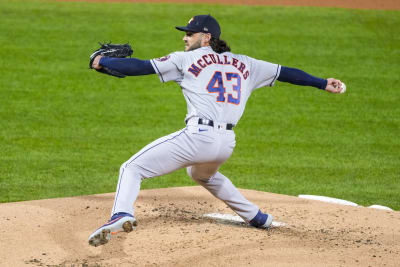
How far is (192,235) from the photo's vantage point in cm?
538

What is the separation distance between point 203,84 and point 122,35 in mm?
8589

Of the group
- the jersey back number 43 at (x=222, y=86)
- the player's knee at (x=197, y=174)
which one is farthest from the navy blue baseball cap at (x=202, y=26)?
the player's knee at (x=197, y=174)

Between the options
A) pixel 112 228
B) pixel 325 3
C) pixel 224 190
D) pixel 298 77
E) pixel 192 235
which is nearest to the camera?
pixel 112 228

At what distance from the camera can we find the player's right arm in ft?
15.6


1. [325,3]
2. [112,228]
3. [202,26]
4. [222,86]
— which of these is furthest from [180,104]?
[112,228]

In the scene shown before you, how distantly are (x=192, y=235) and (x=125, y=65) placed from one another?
147 centimetres

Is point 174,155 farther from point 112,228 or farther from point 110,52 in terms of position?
point 110,52

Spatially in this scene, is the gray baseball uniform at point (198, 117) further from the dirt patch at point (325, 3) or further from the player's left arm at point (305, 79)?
the dirt patch at point (325, 3)

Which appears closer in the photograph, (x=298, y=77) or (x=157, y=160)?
(x=157, y=160)

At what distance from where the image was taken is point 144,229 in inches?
218

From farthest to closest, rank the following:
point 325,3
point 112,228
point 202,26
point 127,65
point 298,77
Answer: point 325,3, point 298,77, point 202,26, point 127,65, point 112,228

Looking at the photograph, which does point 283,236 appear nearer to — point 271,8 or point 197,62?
point 197,62

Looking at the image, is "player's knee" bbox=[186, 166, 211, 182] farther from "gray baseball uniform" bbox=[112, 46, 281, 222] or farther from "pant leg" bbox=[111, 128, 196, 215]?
"pant leg" bbox=[111, 128, 196, 215]

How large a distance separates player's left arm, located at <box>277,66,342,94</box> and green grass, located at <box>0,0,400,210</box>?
2405 mm
